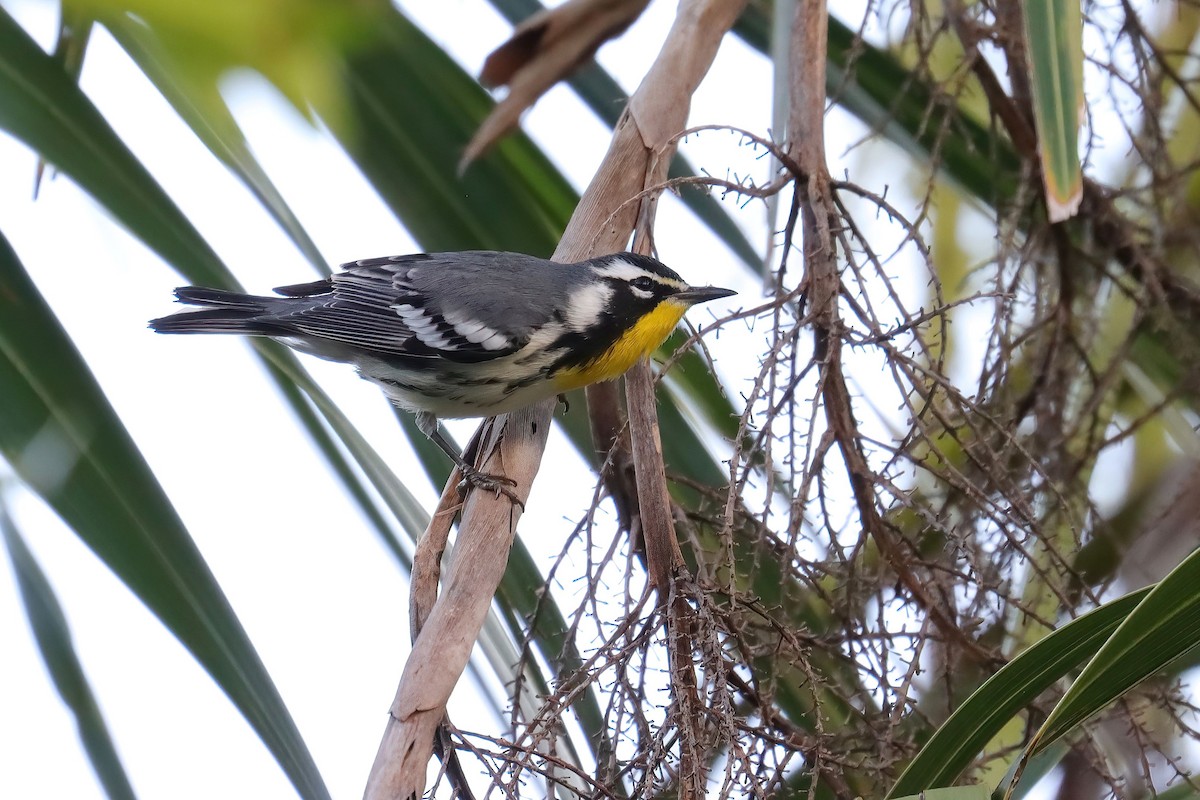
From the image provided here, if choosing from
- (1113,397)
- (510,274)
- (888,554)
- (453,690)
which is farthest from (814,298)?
(1113,397)

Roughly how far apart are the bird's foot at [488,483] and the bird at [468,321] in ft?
0.69

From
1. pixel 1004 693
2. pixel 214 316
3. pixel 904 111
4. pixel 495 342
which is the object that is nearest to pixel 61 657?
pixel 214 316

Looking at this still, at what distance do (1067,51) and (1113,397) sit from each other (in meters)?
0.90

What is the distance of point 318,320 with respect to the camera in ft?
5.20

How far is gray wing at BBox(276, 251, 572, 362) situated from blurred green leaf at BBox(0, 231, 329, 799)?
629 millimetres

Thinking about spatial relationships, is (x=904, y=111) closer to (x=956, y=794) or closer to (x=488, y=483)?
(x=488, y=483)

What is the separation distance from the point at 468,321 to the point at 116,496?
2.37 ft

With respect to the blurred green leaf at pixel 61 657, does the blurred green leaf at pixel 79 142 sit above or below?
above

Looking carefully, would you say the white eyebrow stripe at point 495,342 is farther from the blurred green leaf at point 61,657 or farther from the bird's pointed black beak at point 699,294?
→ the blurred green leaf at point 61,657

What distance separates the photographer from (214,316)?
1.46 metres

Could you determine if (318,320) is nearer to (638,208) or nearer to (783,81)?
(638,208)

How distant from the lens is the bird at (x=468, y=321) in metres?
1.42

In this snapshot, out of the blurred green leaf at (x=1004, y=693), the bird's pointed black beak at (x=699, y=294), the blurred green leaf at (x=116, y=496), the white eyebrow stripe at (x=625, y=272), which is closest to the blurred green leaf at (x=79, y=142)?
the blurred green leaf at (x=116, y=496)

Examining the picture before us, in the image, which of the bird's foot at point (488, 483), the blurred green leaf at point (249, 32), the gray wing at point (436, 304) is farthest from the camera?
the gray wing at point (436, 304)
